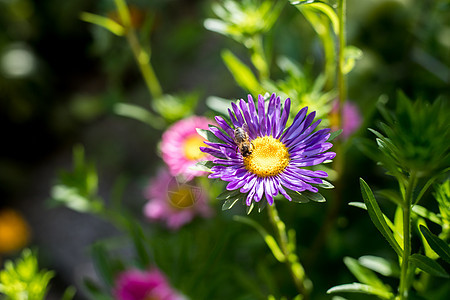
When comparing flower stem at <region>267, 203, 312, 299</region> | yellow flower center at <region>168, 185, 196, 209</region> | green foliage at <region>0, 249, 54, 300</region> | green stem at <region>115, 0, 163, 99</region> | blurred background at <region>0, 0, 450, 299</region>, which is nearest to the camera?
flower stem at <region>267, 203, 312, 299</region>

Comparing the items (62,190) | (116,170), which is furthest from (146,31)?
(116,170)

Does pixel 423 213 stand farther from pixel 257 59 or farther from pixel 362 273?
pixel 257 59

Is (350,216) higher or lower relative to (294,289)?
higher

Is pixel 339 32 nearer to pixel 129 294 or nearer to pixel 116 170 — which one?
pixel 129 294

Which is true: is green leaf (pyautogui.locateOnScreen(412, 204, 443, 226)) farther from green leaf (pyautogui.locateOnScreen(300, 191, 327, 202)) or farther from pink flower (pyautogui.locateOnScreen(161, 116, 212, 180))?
pink flower (pyautogui.locateOnScreen(161, 116, 212, 180))

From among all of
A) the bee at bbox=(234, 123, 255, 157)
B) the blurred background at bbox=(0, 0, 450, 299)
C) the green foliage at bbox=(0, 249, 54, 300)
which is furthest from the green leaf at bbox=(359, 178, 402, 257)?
the blurred background at bbox=(0, 0, 450, 299)

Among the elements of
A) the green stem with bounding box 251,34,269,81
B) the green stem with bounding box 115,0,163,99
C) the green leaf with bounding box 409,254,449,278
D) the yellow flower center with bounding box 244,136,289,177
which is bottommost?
the green leaf with bounding box 409,254,449,278
